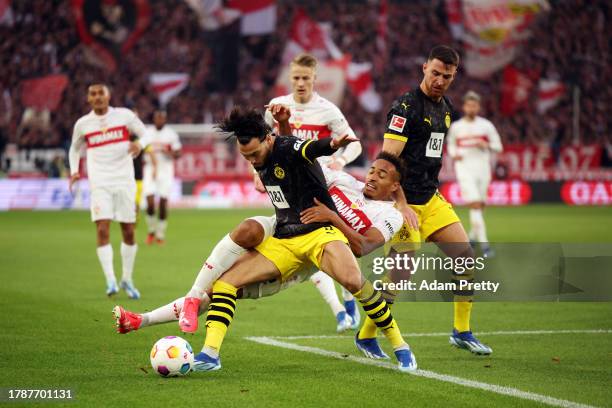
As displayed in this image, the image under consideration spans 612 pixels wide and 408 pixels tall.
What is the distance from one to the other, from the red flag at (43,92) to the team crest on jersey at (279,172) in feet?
90.0

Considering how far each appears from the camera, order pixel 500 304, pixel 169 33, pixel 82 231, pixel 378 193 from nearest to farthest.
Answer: pixel 378 193 → pixel 500 304 → pixel 82 231 → pixel 169 33

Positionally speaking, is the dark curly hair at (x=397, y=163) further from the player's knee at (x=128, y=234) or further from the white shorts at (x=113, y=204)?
the player's knee at (x=128, y=234)

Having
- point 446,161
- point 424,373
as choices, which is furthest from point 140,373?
point 446,161

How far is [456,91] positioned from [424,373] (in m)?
31.2

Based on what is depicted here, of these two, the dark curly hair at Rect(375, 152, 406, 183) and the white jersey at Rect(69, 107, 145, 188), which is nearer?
the dark curly hair at Rect(375, 152, 406, 183)

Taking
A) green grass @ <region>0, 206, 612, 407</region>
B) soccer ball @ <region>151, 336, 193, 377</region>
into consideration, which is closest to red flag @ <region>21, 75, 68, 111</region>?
green grass @ <region>0, 206, 612, 407</region>

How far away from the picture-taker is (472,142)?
1805 cm

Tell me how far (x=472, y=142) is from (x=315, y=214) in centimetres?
1087

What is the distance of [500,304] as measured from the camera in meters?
12.2

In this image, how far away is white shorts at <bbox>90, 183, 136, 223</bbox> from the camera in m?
12.5

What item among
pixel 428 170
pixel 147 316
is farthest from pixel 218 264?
pixel 428 170

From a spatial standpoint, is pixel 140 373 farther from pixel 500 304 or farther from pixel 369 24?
pixel 369 24

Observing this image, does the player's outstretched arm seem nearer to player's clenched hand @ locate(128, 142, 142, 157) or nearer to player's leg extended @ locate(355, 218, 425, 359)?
player's leg extended @ locate(355, 218, 425, 359)

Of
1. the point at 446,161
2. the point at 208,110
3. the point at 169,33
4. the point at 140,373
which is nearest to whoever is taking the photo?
the point at 140,373
